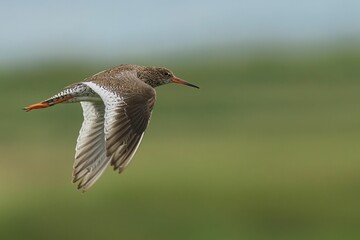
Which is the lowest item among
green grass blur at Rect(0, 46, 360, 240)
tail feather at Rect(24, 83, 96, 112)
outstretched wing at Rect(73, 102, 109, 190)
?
green grass blur at Rect(0, 46, 360, 240)

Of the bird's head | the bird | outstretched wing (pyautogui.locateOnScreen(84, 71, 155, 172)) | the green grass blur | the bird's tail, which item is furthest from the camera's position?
the green grass blur

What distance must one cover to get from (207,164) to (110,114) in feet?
48.8

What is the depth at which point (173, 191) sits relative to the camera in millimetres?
20875

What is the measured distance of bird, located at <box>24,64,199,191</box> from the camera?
9.36 meters

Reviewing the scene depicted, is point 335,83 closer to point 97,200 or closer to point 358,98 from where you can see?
point 358,98

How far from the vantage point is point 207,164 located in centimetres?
2438

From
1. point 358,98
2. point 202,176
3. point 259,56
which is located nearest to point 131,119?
point 202,176

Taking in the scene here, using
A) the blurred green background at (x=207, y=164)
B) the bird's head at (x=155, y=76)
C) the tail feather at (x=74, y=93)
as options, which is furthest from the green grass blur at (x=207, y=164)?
the tail feather at (x=74, y=93)

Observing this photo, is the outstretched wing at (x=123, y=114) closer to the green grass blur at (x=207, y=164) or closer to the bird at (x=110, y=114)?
the bird at (x=110, y=114)

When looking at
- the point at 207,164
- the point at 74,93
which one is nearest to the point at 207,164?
the point at 207,164

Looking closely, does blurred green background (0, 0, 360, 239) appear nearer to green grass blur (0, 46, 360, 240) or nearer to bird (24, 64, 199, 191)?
green grass blur (0, 46, 360, 240)

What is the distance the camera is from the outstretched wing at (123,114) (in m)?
9.26

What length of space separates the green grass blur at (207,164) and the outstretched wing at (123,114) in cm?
821

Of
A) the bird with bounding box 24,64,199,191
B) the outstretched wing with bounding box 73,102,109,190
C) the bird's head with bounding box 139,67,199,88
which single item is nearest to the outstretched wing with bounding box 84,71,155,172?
the bird with bounding box 24,64,199,191
